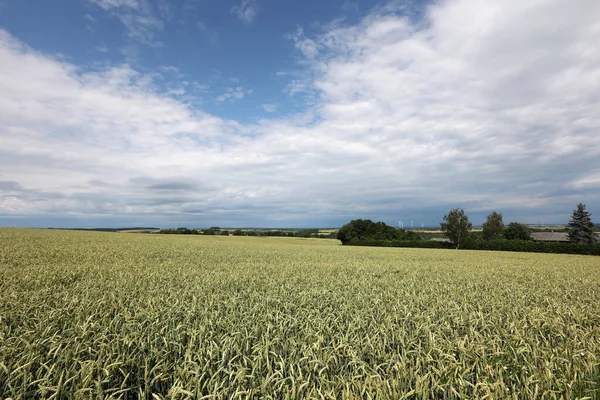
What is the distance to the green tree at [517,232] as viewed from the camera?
364ft

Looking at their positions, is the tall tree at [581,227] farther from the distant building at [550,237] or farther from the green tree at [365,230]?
the green tree at [365,230]

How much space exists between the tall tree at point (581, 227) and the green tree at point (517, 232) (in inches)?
1073

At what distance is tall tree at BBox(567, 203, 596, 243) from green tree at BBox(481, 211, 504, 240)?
31.3m

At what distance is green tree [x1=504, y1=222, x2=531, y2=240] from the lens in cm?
11081

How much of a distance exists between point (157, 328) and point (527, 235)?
13442cm

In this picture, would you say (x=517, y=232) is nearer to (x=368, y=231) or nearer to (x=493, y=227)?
(x=493, y=227)

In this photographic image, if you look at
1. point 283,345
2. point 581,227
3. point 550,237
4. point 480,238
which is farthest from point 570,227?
point 283,345

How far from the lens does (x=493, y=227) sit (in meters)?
116

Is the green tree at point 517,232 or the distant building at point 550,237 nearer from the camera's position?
the distant building at point 550,237

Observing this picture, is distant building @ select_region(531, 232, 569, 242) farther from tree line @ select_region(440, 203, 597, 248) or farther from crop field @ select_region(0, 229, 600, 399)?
crop field @ select_region(0, 229, 600, 399)

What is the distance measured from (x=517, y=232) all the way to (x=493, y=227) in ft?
24.5

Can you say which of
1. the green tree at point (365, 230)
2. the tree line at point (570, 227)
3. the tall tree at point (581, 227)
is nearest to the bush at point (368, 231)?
the green tree at point (365, 230)

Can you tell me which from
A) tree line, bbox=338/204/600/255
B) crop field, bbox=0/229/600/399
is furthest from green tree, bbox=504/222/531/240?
crop field, bbox=0/229/600/399

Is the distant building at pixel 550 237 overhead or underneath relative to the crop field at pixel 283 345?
overhead
